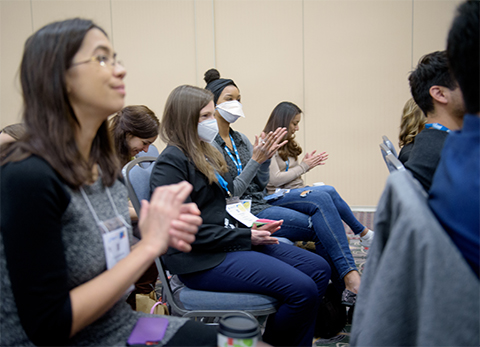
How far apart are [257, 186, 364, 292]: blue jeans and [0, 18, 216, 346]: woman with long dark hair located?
1215 mm

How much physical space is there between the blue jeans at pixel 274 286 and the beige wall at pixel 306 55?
3.63m

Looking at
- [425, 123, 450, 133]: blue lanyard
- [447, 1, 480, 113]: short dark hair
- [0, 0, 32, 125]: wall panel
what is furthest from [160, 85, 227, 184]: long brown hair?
[0, 0, 32, 125]: wall panel

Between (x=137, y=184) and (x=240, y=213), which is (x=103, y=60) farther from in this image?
(x=240, y=213)

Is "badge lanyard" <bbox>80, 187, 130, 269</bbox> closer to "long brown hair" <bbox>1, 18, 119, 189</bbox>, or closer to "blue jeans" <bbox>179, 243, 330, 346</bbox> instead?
"long brown hair" <bbox>1, 18, 119, 189</bbox>

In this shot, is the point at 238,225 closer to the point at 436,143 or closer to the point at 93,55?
the point at 436,143

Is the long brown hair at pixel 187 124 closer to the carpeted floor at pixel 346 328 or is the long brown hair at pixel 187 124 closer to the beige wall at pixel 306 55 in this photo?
the carpeted floor at pixel 346 328

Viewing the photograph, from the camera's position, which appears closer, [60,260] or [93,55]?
[60,260]

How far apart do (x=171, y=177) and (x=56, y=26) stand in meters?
0.70

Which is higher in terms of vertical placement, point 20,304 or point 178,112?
point 178,112

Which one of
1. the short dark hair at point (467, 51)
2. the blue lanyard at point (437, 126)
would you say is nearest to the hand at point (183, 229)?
the short dark hair at point (467, 51)

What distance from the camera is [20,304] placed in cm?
68

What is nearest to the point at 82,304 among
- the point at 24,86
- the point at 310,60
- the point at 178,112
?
the point at 24,86

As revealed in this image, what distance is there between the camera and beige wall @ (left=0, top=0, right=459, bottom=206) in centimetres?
461

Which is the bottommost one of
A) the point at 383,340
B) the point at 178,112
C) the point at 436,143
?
the point at 383,340
